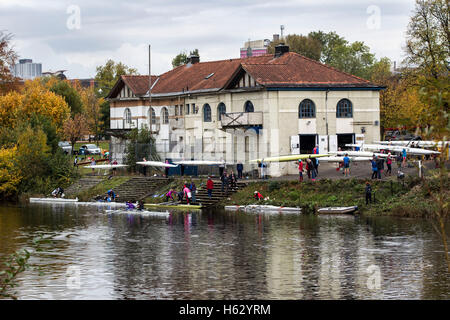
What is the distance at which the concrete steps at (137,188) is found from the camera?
6919 centimetres

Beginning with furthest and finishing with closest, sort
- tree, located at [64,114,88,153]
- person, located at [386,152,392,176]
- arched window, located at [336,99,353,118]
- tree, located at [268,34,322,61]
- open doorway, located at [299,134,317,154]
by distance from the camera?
tree, located at [268,34,322,61]
tree, located at [64,114,88,153]
arched window, located at [336,99,353,118]
open doorway, located at [299,134,317,154]
person, located at [386,152,392,176]

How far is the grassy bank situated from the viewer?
2032 inches

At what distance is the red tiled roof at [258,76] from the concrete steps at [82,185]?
13.3 m

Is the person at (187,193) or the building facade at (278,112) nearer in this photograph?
the person at (187,193)

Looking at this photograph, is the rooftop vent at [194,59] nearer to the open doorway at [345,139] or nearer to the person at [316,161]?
the open doorway at [345,139]

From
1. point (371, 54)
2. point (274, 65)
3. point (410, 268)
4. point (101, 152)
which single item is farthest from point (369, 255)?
point (371, 54)

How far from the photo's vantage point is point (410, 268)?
33.9 metres

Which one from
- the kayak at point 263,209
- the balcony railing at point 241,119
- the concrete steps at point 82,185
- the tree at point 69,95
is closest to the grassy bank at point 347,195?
the kayak at point 263,209

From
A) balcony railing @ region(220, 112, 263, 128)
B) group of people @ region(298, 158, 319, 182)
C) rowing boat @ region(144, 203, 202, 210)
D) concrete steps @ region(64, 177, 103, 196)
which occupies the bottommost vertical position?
rowing boat @ region(144, 203, 202, 210)

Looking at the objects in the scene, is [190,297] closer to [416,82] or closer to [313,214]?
[313,214]

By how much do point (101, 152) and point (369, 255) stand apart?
73.5 meters

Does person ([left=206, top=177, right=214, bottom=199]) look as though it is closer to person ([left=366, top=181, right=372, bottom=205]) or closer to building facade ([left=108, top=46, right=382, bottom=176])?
building facade ([left=108, top=46, right=382, bottom=176])

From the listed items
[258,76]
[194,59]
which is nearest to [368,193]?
[258,76]

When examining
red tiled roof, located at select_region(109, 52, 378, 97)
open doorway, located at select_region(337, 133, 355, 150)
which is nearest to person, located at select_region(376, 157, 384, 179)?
open doorway, located at select_region(337, 133, 355, 150)
